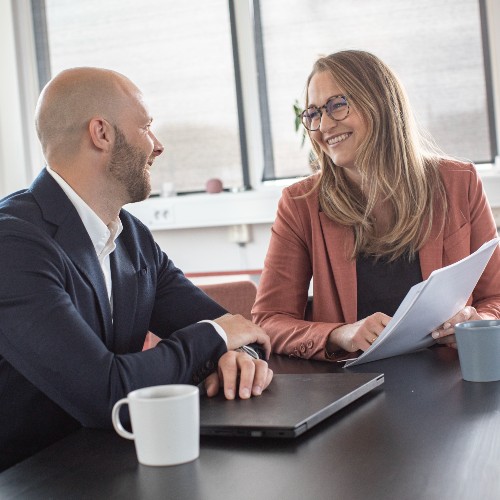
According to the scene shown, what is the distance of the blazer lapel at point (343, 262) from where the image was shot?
2.07m

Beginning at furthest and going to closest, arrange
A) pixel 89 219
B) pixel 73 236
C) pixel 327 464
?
pixel 89 219 → pixel 73 236 → pixel 327 464

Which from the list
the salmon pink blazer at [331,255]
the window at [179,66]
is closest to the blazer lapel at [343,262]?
the salmon pink blazer at [331,255]

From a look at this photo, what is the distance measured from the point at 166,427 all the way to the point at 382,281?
46.4 inches

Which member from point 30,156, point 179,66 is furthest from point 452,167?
point 30,156

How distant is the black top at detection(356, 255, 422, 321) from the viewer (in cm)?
205

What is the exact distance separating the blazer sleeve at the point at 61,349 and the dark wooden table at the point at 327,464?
69 mm

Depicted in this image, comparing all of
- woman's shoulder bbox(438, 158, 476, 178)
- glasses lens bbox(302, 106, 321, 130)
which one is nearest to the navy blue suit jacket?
glasses lens bbox(302, 106, 321, 130)

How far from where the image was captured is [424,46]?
412 cm

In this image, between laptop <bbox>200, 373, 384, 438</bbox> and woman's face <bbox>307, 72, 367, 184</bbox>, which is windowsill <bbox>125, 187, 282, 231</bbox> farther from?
laptop <bbox>200, 373, 384, 438</bbox>

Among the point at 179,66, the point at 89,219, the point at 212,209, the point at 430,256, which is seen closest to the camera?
the point at 89,219

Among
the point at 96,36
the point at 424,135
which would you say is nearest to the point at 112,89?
the point at 424,135

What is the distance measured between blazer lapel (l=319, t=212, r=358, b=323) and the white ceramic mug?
1.11 metres

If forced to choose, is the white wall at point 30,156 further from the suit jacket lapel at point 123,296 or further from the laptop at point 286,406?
the laptop at point 286,406

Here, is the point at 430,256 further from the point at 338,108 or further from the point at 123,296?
the point at 123,296
